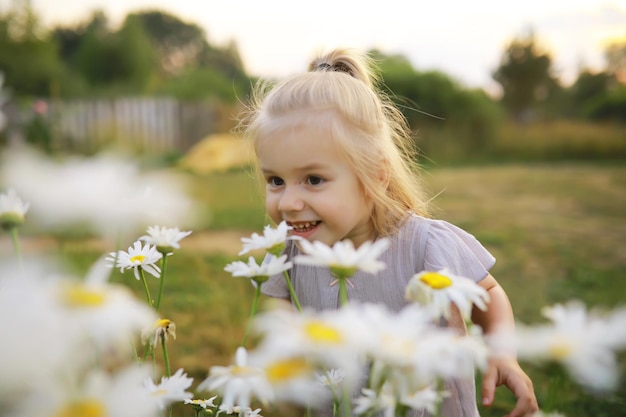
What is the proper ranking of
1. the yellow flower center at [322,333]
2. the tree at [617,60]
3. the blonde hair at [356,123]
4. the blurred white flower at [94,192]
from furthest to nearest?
the tree at [617,60], the blonde hair at [356,123], the yellow flower center at [322,333], the blurred white flower at [94,192]

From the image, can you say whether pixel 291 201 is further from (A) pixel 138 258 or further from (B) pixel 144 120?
(B) pixel 144 120

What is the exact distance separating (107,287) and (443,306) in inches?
14.5

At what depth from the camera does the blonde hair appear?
154cm

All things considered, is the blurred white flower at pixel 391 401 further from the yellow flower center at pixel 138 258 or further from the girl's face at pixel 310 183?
the girl's face at pixel 310 183

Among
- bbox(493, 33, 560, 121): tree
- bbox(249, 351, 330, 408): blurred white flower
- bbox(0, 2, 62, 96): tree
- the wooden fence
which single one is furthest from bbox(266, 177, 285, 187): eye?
bbox(493, 33, 560, 121): tree

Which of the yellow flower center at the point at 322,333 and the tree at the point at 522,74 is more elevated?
the yellow flower center at the point at 322,333

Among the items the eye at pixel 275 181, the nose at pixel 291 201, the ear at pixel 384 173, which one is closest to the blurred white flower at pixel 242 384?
the nose at pixel 291 201

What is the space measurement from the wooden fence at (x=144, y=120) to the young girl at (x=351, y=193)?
1091cm

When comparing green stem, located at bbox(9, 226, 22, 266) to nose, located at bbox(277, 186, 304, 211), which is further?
nose, located at bbox(277, 186, 304, 211)

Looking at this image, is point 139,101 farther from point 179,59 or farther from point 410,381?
point 179,59

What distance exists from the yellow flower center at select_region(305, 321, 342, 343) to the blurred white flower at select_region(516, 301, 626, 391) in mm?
192

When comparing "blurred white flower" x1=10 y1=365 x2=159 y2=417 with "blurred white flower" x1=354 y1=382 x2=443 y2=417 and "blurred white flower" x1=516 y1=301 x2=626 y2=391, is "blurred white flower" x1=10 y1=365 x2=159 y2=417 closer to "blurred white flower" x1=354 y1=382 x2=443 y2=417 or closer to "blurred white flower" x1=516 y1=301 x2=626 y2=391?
"blurred white flower" x1=354 y1=382 x2=443 y2=417

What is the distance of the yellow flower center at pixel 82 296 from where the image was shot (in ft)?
1.82

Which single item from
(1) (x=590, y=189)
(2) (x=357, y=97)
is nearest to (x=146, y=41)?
(1) (x=590, y=189)
